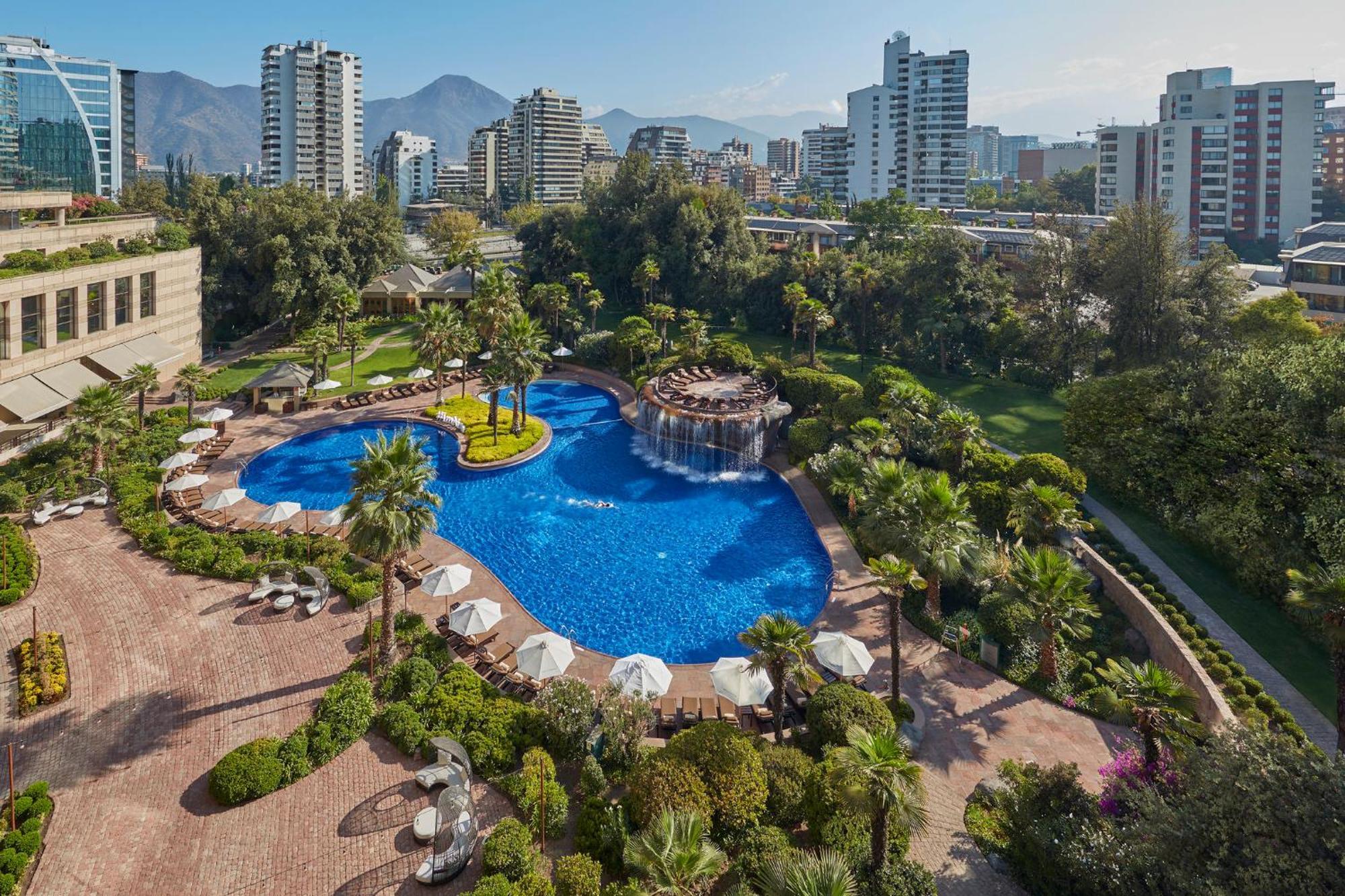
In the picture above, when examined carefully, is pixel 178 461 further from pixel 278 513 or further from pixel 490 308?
pixel 490 308

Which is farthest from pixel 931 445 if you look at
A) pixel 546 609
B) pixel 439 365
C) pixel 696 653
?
pixel 439 365

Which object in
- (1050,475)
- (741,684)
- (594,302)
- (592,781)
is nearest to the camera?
(592,781)

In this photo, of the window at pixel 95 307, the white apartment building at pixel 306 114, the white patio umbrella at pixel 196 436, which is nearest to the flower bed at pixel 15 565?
the white patio umbrella at pixel 196 436

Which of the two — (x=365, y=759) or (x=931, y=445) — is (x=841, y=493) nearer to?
(x=931, y=445)

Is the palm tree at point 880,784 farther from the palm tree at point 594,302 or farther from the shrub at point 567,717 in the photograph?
the palm tree at point 594,302

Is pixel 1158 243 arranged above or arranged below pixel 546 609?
above

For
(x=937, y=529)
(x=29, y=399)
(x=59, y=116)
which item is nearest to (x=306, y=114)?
(x=59, y=116)
